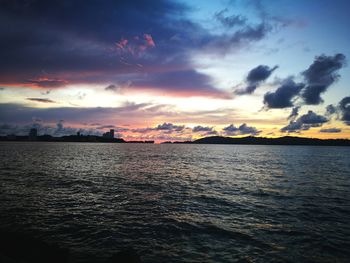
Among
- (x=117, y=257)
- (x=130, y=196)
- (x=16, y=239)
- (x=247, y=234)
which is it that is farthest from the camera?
(x=130, y=196)

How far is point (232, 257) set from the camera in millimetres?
15734

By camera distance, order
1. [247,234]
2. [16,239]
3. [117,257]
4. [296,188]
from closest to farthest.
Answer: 1. [117,257]
2. [16,239]
3. [247,234]
4. [296,188]

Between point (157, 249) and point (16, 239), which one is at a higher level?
point (16, 239)

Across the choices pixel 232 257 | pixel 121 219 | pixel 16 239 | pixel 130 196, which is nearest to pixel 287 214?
pixel 232 257

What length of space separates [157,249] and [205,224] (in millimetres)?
6450

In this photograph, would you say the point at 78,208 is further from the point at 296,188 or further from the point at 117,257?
the point at 296,188

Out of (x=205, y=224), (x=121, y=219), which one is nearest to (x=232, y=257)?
(x=205, y=224)

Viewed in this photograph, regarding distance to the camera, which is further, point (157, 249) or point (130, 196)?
point (130, 196)

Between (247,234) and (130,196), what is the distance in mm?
18493

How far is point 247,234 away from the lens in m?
19.7

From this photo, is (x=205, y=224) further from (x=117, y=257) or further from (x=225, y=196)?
(x=225, y=196)

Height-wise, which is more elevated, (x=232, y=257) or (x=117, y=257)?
(x=117, y=257)

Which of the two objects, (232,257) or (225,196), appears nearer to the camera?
(232,257)

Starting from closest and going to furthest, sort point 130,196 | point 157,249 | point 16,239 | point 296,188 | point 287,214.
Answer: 1. point 16,239
2. point 157,249
3. point 287,214
4. point 130,196
5. point 296,188
